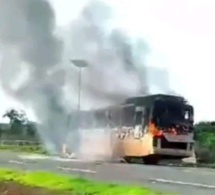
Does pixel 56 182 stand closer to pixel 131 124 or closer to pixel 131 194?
pixel 131 194

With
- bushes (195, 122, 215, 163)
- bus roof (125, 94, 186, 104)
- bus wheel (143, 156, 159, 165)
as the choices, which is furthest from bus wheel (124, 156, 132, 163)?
bushes (195, 122, 215, 163)

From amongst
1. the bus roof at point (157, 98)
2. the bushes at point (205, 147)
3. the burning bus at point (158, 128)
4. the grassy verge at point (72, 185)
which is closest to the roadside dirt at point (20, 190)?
the grassy verge at point (72, 185)

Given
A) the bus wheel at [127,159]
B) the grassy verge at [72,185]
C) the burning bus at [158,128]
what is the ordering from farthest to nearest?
the bus wheel at [127,159], the burning bus at [158,128], the grassy verge at [72,185]

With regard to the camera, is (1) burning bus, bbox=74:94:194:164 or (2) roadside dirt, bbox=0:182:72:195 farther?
(1) burning bus, bbox=74:94:194:164

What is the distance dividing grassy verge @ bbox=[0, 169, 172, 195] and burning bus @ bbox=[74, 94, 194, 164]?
21.0 meters

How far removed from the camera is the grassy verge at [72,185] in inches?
600

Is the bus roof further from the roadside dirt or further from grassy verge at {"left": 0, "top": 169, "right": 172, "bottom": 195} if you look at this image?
the roadside dirt

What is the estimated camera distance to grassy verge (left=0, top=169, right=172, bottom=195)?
1525 cm

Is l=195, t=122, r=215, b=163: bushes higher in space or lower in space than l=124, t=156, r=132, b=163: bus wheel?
higher

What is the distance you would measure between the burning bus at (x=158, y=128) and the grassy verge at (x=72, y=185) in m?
21.0

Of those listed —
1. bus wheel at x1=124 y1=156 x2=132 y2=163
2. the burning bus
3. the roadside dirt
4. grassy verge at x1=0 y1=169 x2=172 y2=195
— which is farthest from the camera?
bus wheel at x1=124 y1=156 x2=132 y2=163

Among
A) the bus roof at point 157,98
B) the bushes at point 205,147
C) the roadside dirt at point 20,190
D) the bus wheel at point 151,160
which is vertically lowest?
the roadside dirt at point 20,190

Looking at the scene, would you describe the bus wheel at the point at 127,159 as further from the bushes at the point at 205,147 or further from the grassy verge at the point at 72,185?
the grassy verge at the point at 72,185

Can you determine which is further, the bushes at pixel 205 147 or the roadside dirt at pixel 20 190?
the bushes at pixel 205 147
